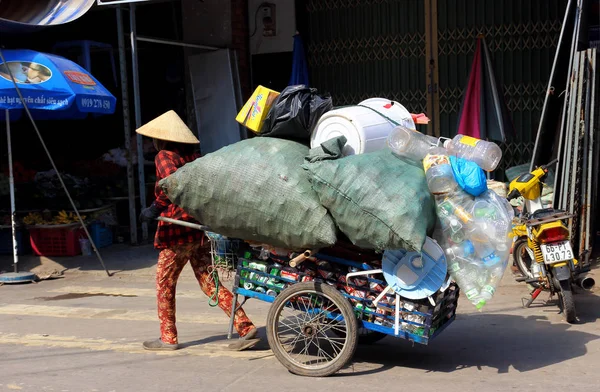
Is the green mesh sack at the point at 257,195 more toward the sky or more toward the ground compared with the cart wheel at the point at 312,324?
more toward the sky

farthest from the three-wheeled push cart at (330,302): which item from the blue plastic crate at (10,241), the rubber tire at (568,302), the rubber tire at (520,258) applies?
the blue plastic crate at (10,241)

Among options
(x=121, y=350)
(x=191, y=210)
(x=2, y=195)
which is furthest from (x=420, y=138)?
(x=2, y=195)

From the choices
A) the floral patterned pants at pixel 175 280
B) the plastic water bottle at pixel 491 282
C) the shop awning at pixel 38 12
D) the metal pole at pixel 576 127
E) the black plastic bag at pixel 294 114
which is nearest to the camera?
the plastic water bottle at pixel 491 282

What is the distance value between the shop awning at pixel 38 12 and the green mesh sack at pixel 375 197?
6.33 meters

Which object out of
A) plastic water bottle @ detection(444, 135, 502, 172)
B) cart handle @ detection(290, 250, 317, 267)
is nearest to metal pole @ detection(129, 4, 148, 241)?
cart handle @ detection(290, 250, 317, 267)

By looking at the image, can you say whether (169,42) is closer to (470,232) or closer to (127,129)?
(127,129)

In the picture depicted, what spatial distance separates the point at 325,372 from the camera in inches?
202

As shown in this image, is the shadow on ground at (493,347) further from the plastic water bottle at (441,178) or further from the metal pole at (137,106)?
the metal pole at (137,106)

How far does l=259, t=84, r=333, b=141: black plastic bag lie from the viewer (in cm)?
539

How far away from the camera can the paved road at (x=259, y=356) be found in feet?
16.7

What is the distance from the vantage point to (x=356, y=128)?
17.3ft

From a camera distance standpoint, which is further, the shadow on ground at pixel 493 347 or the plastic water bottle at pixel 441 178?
the shadow on ground at pixel 493 347

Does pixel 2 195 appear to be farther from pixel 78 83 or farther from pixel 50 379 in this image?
pixel 50 379

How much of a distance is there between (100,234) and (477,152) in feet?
A: 23.2
